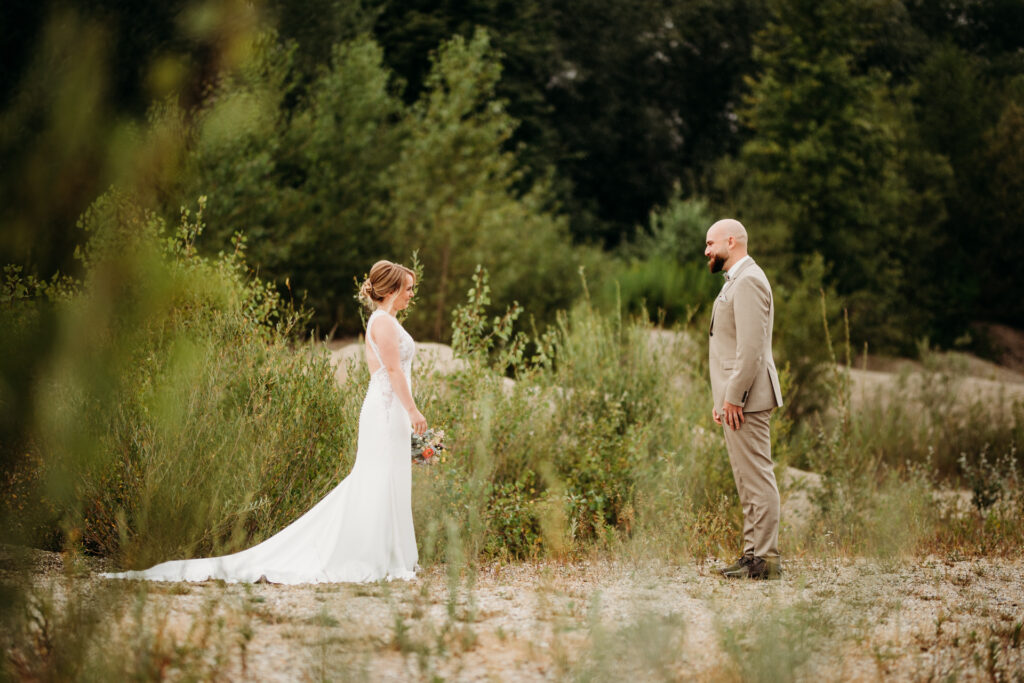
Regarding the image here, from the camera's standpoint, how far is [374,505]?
5.27 meters

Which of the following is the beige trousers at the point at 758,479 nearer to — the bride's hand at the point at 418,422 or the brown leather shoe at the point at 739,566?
the brown leather shoe at the point at 739,566

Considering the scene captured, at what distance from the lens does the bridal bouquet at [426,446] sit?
5277mm

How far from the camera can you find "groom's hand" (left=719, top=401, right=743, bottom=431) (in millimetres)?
5492

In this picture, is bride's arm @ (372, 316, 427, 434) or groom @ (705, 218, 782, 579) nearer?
bride's arm @ (372, 316, 427, 434)

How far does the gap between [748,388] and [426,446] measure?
6.14 feet

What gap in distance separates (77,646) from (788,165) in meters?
23.2

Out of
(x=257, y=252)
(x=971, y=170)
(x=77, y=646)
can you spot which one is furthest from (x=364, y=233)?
(x=971, y=170)

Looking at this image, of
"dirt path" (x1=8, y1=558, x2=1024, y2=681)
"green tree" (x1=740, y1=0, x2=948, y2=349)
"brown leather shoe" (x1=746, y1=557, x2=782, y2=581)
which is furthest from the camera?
"green tree" (x1=740, y1=0, x2=948, y2=349)

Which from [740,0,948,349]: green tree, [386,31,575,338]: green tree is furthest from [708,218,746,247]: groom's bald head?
[740,0,948,349]: green tree

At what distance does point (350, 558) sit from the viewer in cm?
517

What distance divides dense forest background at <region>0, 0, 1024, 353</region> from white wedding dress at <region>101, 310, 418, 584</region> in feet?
5.85

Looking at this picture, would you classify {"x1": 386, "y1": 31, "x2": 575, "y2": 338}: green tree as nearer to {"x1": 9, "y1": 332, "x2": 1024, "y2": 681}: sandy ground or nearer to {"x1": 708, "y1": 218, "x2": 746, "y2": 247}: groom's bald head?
{"x1": 708, "y1": 218, "x2": 746, "y2": 247}: groom's bald head

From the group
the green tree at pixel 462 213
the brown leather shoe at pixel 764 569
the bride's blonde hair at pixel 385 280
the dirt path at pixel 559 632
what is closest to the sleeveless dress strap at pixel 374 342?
the bride's blonde hair at pixel 385 280

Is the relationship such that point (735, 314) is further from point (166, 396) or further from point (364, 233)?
point (364, 233)
